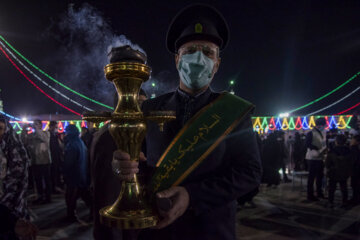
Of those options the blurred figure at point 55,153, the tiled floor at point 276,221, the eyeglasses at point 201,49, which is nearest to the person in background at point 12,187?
the eyeglasses at point 201,49

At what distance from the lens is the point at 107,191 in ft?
6.00

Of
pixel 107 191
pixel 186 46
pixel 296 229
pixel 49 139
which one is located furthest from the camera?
pixel 49 139

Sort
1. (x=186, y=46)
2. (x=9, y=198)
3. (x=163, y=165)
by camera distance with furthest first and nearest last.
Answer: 1. (x=9, y=198)
2. (x=186, y=46)
3. (x=163, y=165)

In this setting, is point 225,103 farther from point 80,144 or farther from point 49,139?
point 49,139

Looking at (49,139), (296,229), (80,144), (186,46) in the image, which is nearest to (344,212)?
(296,229)

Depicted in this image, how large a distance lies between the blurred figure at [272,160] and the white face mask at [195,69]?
22.9 feet

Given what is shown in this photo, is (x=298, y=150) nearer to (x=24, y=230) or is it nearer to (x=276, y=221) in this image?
(x=276, y=221)

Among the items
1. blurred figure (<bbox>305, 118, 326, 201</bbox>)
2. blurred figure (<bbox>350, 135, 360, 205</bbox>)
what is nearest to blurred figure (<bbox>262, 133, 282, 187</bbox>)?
blurred figure (<bbox>305, 118, 326, 201</bbox>)

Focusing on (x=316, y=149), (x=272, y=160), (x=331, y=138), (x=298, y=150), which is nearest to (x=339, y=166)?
(x=316, y=149)

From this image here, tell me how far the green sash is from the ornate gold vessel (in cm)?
17

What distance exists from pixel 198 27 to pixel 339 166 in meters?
6.88

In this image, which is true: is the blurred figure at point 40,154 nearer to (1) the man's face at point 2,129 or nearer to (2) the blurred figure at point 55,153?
(2) the blurred figure at point 55,153

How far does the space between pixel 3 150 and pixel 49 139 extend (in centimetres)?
566

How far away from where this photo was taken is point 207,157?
1.22m
